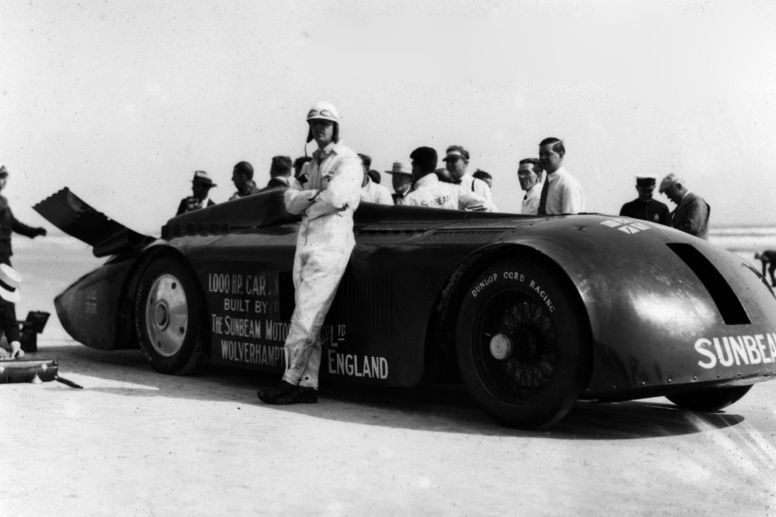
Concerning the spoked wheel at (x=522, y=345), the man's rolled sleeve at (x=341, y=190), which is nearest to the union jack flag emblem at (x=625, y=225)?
the spoked wheel at (x=522, y=345)

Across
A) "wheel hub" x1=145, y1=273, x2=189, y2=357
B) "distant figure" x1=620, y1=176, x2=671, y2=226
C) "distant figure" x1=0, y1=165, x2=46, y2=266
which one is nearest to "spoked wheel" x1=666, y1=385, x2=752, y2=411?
"distant figure" x1=620, y1=176, x2=671, y2=226

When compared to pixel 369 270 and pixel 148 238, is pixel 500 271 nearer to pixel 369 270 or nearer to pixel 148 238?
pixel 369 270

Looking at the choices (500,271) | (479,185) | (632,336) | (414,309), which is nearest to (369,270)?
(414,309)

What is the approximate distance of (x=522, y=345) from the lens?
5742mm

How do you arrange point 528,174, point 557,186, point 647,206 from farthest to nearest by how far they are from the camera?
point 528,174 < point 647,206 < point 557,186

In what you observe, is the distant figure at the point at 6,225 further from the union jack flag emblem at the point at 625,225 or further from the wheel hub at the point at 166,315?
the union jack flag emblem at the point at 625,225

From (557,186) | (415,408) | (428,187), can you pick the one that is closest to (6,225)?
(428,187)

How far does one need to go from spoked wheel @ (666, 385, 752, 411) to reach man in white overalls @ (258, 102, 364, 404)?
2.35 metres

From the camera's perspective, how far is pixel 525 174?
10.8 m

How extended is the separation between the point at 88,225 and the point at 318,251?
10.8ft

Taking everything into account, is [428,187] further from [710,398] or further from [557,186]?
[710,398]

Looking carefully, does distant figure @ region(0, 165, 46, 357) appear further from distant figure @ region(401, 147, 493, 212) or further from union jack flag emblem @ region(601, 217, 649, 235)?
union jack flag emblem @ region(601, 217, 649, 235)

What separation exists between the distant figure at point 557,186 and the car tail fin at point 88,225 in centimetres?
343

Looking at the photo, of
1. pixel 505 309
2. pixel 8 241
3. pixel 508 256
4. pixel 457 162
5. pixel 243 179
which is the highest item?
pixel 457 162
